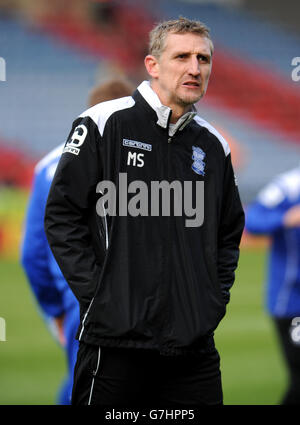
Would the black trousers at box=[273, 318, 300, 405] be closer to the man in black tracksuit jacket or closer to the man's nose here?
Answer: the man in black tracksuit jacket

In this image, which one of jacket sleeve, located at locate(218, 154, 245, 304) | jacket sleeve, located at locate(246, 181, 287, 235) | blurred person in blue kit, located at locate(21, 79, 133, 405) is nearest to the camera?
jacket sleeve, located at locate(218, 154, 245, 304)

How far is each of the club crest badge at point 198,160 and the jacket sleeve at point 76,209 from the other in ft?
1.21

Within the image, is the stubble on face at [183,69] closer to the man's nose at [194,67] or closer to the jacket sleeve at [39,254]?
the man's nose at [194,67]

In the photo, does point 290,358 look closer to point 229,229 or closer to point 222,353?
point 229,229

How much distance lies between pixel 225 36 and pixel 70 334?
669 inches

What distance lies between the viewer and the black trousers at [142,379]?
2615 mm

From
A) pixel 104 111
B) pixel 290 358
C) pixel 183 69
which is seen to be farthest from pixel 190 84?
pixel 290 358

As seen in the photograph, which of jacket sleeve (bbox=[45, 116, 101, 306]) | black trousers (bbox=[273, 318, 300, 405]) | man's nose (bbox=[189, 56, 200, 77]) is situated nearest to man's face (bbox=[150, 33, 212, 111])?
man's nose (bbox=[189, 56, 200, 77])

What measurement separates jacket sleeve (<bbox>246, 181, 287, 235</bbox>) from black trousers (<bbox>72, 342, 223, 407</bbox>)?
6.95 ft

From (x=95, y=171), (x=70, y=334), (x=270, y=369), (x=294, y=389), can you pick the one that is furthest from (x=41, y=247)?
(x=270, y=369)

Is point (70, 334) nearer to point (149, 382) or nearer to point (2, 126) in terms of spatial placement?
point (149, 382)

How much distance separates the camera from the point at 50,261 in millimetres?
3607

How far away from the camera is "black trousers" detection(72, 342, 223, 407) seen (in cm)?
262
